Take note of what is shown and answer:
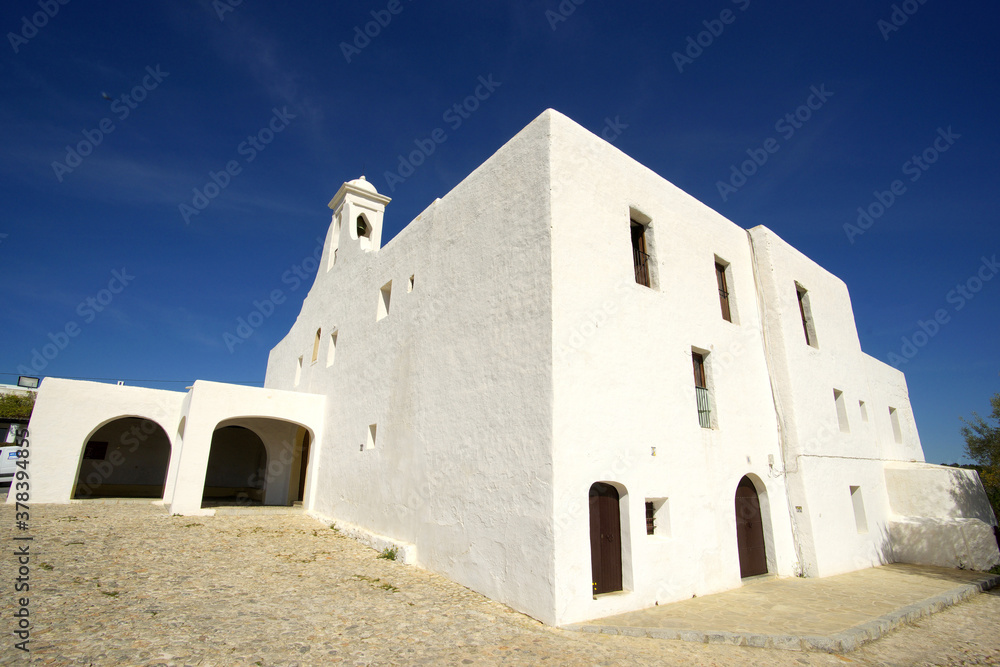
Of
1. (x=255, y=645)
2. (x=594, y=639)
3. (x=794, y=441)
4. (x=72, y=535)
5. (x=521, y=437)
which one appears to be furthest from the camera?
(x=794, y=441)

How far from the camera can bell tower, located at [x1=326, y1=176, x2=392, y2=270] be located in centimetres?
1572

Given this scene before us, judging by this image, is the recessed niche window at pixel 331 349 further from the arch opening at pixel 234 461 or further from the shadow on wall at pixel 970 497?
the shadow on wall at pixel 970 497

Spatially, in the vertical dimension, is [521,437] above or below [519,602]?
above

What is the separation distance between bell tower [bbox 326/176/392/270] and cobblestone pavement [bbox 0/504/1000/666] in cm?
1029

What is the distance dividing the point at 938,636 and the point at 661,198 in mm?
7057

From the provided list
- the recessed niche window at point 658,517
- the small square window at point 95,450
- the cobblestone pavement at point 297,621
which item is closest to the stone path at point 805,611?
the cobblestone pavement at point 297,621

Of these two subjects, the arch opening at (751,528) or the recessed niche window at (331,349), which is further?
the recessed niche window at (331,349)

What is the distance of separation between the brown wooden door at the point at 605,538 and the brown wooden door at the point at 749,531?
2.87 metres

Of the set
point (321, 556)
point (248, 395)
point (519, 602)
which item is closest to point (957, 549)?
point (519, 602)

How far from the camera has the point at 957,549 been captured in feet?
31.8

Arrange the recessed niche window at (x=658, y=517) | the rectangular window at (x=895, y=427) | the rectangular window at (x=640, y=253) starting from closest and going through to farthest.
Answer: the recessed niche window at (x=658, y=517) < the rectangular window at (x=640, y=253) < the rectangular window at (x=895, y=427)

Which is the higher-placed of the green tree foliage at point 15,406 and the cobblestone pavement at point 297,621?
the green tree foliage at point 15,406

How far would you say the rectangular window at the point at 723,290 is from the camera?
31.2 feet

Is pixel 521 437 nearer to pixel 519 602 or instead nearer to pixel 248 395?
pixel 519 602
